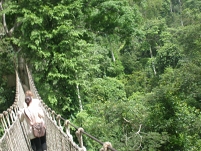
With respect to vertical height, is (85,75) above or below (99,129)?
above

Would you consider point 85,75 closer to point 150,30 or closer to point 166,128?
point 166,128

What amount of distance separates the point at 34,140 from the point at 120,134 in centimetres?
470

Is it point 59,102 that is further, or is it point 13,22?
point 13,22

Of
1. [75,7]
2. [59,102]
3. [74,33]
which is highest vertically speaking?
[75,7]

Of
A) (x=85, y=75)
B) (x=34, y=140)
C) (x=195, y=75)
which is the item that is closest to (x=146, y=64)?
(x=195, y=75)

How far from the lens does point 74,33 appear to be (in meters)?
7.83

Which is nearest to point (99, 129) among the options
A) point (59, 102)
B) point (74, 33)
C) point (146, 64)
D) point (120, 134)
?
point (120, 134)

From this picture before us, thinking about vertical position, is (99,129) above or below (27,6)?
A: below

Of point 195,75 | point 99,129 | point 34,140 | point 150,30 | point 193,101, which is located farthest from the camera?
point 150,30

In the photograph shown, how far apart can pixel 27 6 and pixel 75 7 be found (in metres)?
1.35

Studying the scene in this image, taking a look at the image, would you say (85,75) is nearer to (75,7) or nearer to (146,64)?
(75,7)

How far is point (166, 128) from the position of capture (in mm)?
7641

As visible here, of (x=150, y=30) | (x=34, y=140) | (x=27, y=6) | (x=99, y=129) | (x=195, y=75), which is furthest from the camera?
(x=150, y=30)

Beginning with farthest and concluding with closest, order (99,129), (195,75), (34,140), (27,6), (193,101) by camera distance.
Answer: (195,75), (193,101), (27,6), (99,129), (34,140)
